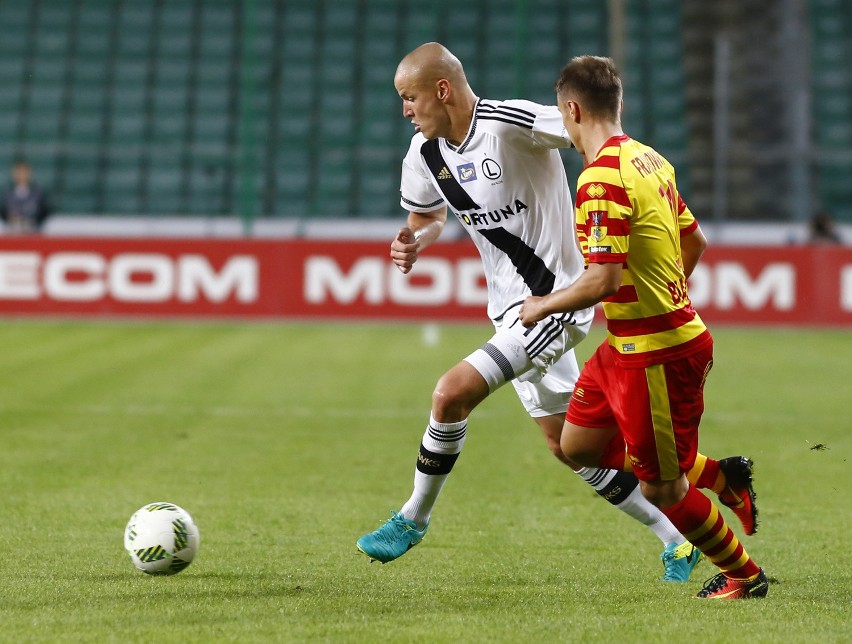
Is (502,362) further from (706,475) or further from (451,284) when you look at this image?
(451,284)

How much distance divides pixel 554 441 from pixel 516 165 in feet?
3.74

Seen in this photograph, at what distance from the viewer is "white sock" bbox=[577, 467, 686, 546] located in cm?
555

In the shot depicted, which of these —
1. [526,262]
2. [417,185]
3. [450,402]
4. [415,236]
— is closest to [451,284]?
[417,185]

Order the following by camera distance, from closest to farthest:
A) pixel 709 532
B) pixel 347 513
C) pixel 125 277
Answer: pixel 709 532
pixel 347 513
pixel 125 277

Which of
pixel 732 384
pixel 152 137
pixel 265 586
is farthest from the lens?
pixel 152 137

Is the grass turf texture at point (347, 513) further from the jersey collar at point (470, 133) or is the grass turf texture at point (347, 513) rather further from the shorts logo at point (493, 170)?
the jersey collar at point (470, 133)

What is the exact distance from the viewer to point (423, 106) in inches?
220

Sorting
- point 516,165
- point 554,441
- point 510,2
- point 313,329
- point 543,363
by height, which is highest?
point 510,2

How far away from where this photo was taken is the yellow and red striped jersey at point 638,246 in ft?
14.6

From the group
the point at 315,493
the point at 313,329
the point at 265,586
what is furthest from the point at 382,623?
the point at 313,329

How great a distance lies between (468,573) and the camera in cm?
527

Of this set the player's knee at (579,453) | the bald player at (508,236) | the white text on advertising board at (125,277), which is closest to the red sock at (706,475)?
the bald player at (508,236)

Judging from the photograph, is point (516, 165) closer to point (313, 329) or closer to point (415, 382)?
point (415, 382)

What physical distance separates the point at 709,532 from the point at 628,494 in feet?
2.78
